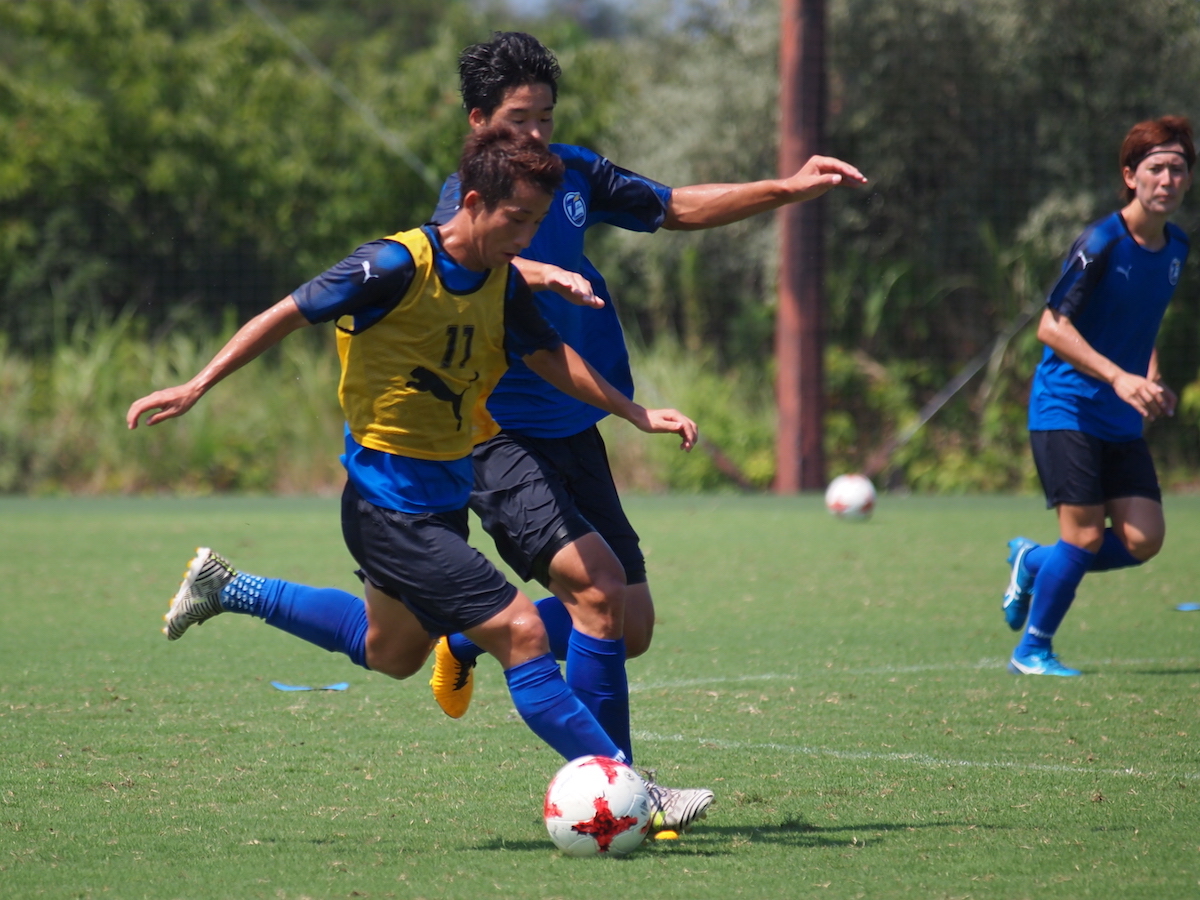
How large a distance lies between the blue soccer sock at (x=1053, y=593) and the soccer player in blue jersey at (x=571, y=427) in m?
2.26

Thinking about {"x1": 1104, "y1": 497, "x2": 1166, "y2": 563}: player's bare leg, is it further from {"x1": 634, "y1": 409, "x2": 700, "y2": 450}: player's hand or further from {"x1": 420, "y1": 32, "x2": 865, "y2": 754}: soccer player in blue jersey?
{"x1": 634, "y1": 409, "x2": 700, "y2": 450}: player's hand

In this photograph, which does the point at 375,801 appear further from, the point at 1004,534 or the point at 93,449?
the point at 93,449

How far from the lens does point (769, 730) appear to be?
4812 mm

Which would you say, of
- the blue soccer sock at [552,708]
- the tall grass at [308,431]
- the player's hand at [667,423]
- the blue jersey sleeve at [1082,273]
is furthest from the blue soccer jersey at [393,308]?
the tall grass at [308,431]

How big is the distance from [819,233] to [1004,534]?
14.0ft

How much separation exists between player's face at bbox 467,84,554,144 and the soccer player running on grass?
0.46 metres

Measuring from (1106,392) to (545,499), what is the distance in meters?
2.88

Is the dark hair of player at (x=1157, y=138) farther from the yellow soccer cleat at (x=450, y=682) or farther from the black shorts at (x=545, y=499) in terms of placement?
the yellow soccer cleat at (x=450, y=682)

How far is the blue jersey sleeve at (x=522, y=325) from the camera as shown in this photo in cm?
364

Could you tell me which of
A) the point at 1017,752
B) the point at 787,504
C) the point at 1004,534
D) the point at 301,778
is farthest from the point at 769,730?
the point at 787,504

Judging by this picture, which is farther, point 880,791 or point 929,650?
point 929,650

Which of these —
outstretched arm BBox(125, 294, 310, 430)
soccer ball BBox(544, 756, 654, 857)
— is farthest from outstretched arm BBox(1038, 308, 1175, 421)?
outstretched arm BBox(125, 294, 310, 430)

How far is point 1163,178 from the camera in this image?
561 centimetres

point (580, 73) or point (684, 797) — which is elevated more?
point (580, 73)
